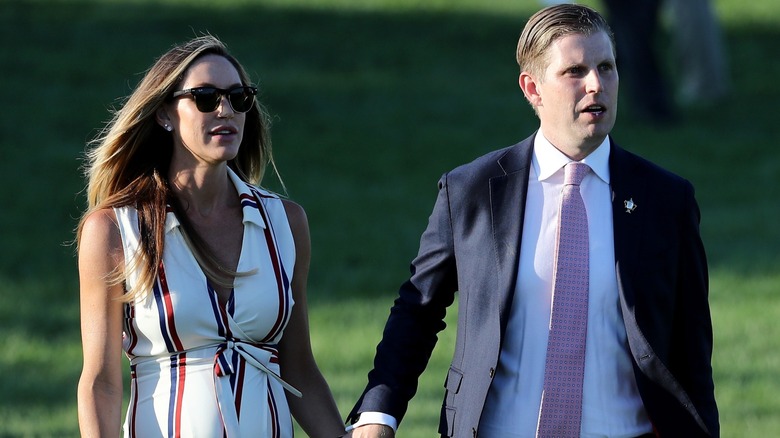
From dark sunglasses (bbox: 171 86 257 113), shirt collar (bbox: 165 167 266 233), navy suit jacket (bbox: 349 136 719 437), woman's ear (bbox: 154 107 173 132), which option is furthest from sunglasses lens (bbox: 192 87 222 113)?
navy suit jacket (bbox: 349 136 719 437)

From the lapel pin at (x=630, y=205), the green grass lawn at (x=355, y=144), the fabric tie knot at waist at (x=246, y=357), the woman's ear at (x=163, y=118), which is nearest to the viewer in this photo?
the lapel pin at (x=630, y=205)

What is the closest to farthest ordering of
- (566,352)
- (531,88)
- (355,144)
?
(566,352) → (531,88) → (355,144)

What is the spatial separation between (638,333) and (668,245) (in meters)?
0.29

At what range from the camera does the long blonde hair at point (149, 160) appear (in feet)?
14.2

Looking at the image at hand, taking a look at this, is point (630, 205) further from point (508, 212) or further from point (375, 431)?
point (375, 431)

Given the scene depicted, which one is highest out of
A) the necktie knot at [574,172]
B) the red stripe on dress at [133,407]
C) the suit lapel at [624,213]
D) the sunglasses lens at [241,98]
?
the sunglasses lens at [241,98]

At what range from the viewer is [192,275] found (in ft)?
14.1

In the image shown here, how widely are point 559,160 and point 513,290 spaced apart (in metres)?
0.44

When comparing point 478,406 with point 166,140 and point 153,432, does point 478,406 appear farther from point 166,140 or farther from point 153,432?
point 166,140

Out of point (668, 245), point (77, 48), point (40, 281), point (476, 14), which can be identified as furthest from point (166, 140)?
point (476, 14)

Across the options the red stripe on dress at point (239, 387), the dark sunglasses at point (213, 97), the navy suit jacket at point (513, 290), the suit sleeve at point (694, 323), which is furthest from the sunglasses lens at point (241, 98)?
the suit sleeve at point (694, 323)

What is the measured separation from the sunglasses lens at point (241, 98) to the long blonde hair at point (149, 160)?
6 centimetres

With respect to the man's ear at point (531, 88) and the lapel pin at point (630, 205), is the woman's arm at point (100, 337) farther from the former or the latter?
the lapel pin at point (630, 205)

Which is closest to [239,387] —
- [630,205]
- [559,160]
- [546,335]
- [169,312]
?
[169,312]
